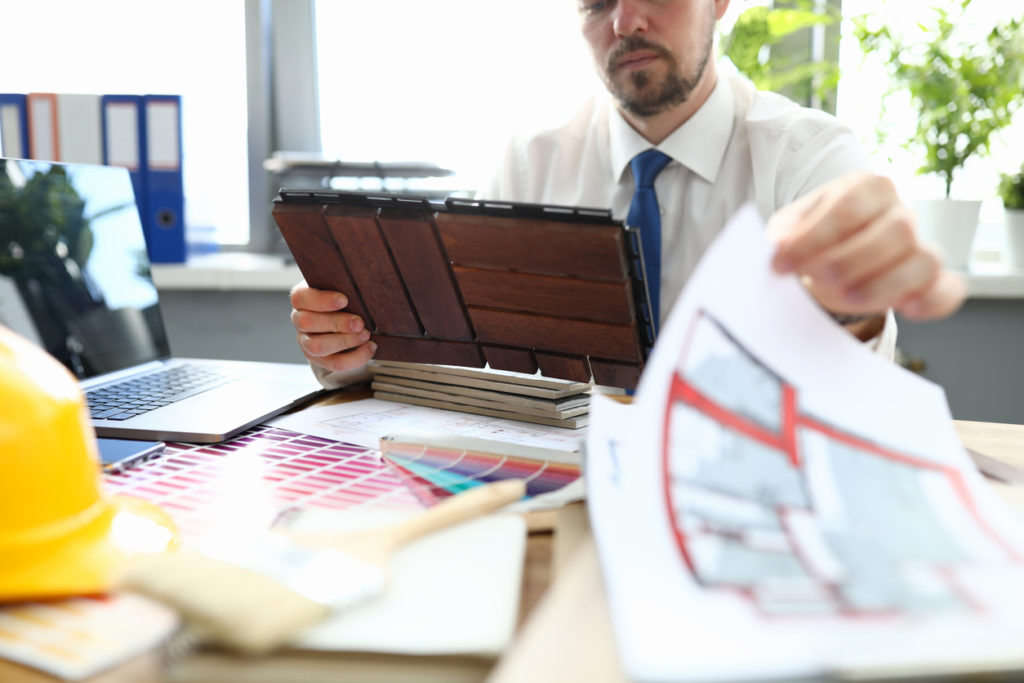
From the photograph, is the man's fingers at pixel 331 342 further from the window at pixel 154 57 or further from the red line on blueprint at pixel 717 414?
the window at pixel 154 57

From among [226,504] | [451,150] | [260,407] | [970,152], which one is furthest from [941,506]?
[451,150]

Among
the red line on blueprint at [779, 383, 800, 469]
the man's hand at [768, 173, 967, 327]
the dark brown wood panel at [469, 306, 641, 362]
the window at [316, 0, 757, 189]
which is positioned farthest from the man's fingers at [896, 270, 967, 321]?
the window at [316, 0, 757, 189]

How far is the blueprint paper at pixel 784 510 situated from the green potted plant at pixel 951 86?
142 centimetres

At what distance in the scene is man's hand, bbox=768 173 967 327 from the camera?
19.2 inches

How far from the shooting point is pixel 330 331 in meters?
0.87

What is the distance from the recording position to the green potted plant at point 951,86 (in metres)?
1.64

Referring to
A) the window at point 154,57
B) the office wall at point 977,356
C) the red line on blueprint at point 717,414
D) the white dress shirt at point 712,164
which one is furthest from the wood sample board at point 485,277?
the window at point 154,57

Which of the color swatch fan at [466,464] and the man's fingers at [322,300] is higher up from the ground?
the man's fingers at [322,300]

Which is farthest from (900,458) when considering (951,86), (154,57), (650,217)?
(154,57)

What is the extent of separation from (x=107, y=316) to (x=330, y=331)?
0.32 metres

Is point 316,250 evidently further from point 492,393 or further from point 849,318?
point 849,318

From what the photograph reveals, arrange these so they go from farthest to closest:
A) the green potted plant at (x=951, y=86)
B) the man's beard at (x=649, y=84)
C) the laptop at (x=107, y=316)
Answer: the green potted plant at (x=951, y=86) → the man's beard at (x=649, y=84) → the laptop at (x=107, y=316)

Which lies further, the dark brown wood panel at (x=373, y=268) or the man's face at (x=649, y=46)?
the man's face at (x=649, y=46)

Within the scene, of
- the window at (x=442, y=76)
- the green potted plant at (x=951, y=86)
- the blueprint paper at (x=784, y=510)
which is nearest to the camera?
the blueprint paper at (x=784, y=510)
